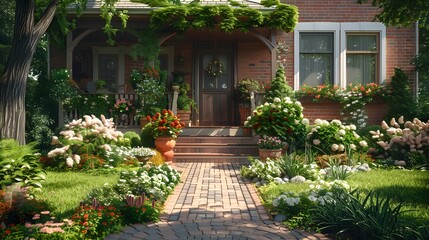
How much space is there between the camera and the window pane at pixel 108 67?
50.1 feet

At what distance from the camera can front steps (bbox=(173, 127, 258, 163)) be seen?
1170cm

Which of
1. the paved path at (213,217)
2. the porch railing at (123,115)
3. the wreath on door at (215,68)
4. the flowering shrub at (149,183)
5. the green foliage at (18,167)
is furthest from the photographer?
the wreath on door at (215,68)

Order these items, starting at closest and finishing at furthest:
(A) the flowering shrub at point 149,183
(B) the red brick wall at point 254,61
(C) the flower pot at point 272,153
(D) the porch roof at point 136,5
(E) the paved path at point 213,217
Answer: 1. (E) the paved path at point 213,217
2. (A) the flowering shrub at point 149,183
3. (C) the flower pot at point 272,153
4. (D) the porch roof at point 136,5
5. (B) the red brick wall at point 254,61

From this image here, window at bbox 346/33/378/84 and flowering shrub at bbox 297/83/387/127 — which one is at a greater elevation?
window at bbox 346/33/378/84

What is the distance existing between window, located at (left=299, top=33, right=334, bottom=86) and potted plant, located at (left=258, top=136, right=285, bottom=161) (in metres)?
4.61

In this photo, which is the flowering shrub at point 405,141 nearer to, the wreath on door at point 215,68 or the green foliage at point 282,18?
the green foliage at point 282,18

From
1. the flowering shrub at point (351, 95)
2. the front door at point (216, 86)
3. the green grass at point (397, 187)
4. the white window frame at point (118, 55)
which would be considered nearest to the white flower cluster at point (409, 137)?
the green grass at point (397, 187)

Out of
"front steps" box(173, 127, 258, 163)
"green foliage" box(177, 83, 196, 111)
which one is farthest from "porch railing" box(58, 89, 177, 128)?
"front steps" box(173, 127, 258, 163)

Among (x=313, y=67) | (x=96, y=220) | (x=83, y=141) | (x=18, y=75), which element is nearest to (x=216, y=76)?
(x=313, y=67)

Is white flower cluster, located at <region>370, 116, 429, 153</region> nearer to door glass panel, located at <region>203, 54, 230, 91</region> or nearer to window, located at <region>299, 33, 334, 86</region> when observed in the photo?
window, located at <region>299, 33, 334, 86</region>

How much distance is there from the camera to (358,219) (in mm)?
4660

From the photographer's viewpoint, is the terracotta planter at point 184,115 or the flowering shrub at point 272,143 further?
the terracotta planter at point 184,115

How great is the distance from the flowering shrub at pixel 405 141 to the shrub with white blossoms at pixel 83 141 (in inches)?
246

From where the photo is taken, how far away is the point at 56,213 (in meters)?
5.55
